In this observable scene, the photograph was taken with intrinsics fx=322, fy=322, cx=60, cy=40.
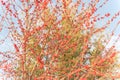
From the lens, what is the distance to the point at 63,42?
6523 mm

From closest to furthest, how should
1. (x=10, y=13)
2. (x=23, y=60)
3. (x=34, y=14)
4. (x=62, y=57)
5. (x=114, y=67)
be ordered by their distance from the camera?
(x=23, y=60) < (x=34, y=14) < (x=10, y=13) < (x=62, y=57) < (x=114, y=67)

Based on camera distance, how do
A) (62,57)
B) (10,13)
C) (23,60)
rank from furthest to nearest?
(62,57), (10,13), (23,60)

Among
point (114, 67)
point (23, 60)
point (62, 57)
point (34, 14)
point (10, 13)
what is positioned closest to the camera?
point (23, 60)

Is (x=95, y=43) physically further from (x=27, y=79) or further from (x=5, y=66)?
(x=27, y=79)

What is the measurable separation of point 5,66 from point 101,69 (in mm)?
7764

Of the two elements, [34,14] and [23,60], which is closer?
[23,60]

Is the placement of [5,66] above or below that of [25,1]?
below

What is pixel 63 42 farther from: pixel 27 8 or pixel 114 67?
pixel 114 67

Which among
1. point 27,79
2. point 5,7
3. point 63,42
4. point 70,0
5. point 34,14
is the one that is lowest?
point 27,79

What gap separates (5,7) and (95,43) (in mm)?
9391

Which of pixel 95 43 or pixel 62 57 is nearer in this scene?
pixel 62 57

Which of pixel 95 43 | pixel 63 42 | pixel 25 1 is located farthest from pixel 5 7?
pixel 95 43

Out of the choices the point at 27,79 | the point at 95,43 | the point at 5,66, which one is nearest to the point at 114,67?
the point at 95,43

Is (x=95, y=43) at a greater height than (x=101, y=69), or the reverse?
(x=95, y=43)
